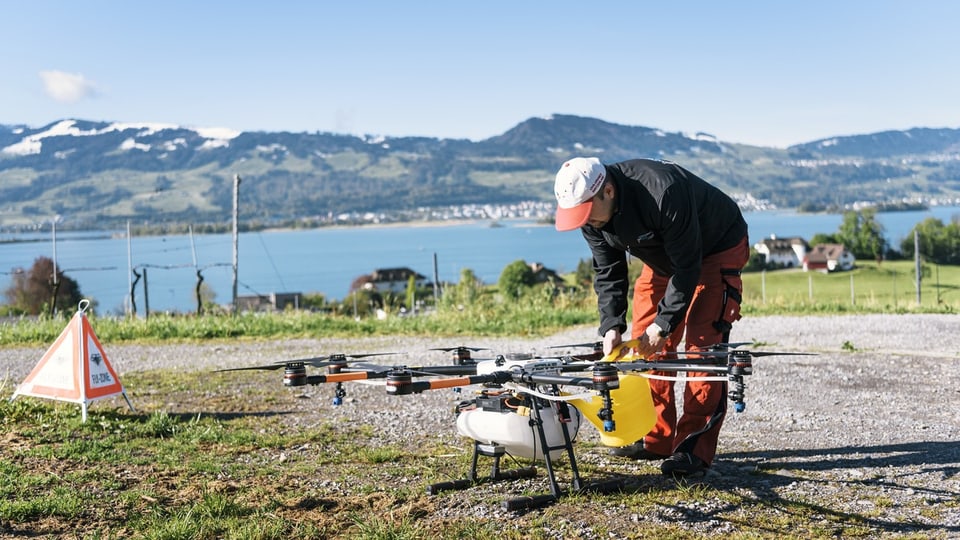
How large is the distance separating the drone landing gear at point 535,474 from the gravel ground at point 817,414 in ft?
0.62

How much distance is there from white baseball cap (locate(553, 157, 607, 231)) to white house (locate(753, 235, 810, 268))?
70.8 metres

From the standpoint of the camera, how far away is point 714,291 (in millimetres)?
5773

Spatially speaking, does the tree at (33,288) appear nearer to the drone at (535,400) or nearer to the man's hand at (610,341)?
the drone at (535,400)

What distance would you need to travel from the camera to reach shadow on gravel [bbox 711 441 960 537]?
479 centimetres

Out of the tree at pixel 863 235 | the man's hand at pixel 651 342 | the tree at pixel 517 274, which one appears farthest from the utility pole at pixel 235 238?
the tree at pixel 863 235

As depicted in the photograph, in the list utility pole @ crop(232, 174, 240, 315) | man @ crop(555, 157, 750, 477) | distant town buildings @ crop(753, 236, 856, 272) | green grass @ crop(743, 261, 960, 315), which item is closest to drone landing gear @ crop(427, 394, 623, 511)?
man @ crop(555, 157, 750, 477)

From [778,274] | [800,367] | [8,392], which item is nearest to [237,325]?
[8,392]

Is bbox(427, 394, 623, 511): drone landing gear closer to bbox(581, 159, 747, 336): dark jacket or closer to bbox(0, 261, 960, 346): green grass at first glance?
bbox(581, 159, 747, 336): dark jacket

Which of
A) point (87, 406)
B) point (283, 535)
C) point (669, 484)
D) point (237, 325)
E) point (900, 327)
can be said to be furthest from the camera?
point (237, 325)

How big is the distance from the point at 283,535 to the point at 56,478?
79.1 inches

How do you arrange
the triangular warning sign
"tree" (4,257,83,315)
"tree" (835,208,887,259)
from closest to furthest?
the triangular warning sign → "tree" (4,257,83,315) → "tree" (835,208,887,259)

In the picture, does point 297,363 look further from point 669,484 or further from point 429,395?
point 429,395

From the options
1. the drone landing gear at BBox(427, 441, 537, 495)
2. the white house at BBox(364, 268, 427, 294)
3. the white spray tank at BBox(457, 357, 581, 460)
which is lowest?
the white house at BBox(364, 268, 427, 294)

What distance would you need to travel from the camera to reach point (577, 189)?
4973 mm
